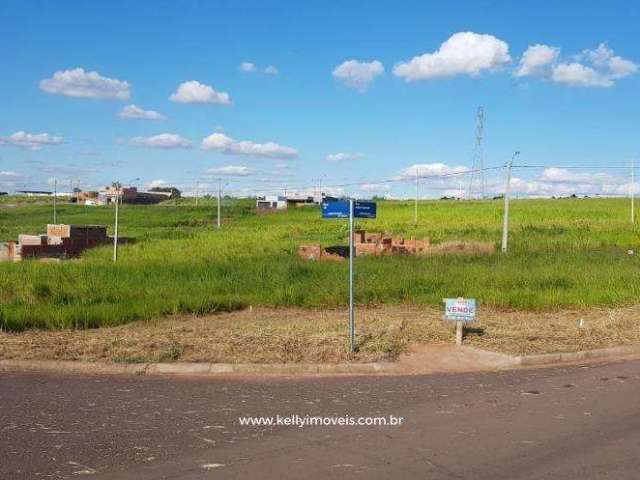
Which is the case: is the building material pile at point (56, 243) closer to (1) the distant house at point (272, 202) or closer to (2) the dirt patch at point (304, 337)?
(2) the dirt patch at point (304, 337)

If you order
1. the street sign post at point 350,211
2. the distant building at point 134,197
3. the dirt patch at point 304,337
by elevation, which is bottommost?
the dirt patch at point 304,337

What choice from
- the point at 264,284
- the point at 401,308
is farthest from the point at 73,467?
the point at 264,284

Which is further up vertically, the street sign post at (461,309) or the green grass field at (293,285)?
the street sign post at (461,309)

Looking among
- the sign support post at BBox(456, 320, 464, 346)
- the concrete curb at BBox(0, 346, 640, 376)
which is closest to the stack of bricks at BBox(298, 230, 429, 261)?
the sign support post at BBox(456, 320, 464, 346)

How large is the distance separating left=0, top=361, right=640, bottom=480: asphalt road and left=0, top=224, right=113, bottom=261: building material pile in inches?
905

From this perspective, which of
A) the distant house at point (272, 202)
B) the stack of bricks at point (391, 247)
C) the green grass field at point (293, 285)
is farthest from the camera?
the distant house at point (272, 202)

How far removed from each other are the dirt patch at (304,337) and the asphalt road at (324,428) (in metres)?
0.84

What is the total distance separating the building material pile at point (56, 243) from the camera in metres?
30.9

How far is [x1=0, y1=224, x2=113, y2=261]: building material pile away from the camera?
30.9 metres

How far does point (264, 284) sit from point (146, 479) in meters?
12.5

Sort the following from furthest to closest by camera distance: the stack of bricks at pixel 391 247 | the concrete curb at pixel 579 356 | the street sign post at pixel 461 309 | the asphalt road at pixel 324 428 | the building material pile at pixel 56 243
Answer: the building material pile at pixel 56 243 < the stack of bricks at pixel 391 247 < the street sign post at pixel 461 309 < the concrete curb at pixel 579 356 < the asphalt road at pixel 324 428

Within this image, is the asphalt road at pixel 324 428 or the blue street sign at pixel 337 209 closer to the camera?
the asphalt road at pixel 324 428

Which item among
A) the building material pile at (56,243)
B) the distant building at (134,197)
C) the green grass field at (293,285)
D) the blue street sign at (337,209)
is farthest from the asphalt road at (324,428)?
the distant building at (134,197)

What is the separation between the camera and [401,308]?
50.6 ft
